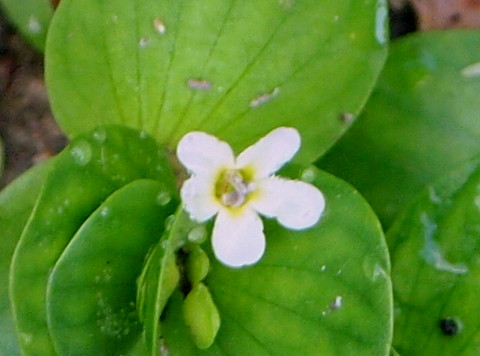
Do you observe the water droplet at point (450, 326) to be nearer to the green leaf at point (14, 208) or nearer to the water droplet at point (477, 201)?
the water droplet at point (477, 201)

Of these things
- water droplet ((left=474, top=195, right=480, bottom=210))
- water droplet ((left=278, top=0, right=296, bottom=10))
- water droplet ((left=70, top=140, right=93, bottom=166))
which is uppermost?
water droplet ((left=70, top=140, right=93, bottom=166))

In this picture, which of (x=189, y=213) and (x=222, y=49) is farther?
(x=222, y=49)

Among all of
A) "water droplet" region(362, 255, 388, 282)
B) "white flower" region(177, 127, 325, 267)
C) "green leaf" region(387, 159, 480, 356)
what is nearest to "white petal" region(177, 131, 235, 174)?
"white flower" region(177, 127, 325, 267)

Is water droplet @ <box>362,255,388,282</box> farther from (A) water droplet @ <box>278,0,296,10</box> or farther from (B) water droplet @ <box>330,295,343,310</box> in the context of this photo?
(A) water droplet @ <box>278,0,296,10</box>

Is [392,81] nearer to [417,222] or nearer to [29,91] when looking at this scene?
[417,222]

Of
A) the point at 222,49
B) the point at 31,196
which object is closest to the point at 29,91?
the point at 31,196

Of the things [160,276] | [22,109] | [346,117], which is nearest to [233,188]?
[160,276]

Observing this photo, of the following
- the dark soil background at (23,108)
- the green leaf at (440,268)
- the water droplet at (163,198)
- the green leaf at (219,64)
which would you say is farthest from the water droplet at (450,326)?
the dark soil background at (23,108)
